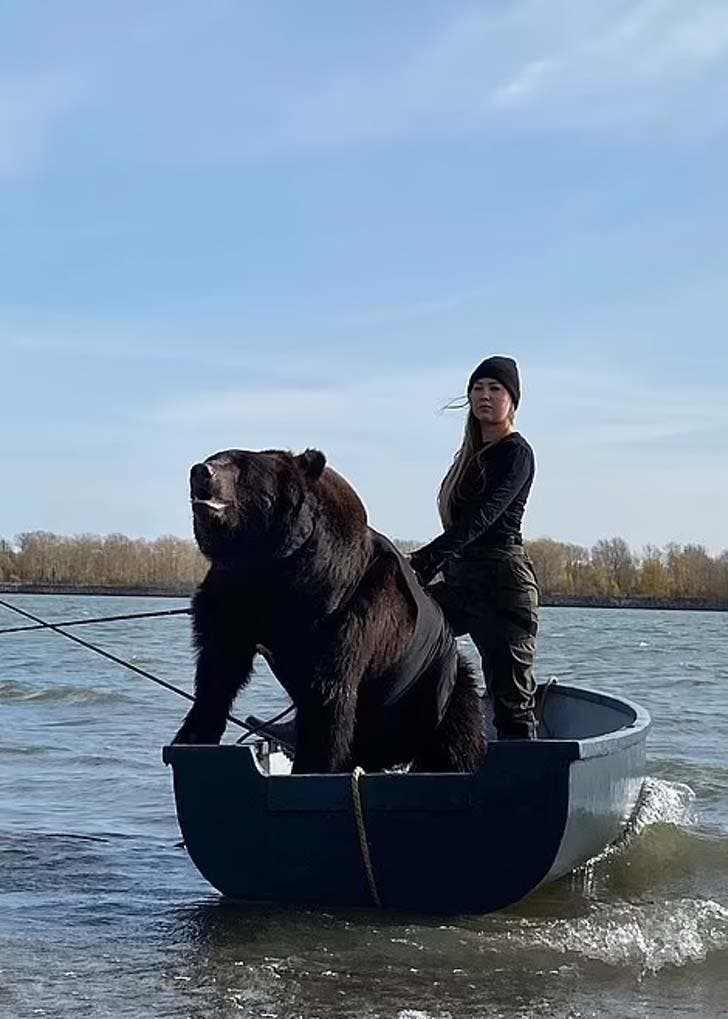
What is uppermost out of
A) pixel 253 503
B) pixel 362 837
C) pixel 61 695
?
pixel 253 503

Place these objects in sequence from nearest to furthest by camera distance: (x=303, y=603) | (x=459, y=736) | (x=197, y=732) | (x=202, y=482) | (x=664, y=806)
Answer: (x=202, y=482) < (x=303, y=603) < (x=197, y=732) < (x=459, y=736) < (x=664, y=806)

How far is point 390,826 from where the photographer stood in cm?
464

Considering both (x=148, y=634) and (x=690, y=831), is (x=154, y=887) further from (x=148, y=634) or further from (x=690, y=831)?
(x=148, y=634)

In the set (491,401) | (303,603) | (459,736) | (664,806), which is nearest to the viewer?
(303,603)

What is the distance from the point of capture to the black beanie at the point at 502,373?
5.66m

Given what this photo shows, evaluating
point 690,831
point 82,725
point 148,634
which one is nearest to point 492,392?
point 690,831

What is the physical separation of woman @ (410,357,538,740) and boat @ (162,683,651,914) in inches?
34.1

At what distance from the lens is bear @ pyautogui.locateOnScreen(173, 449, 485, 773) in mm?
4504

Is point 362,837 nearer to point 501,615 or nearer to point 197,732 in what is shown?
point 197,732

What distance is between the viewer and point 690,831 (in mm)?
7320

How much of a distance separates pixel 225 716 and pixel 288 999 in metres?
1.06

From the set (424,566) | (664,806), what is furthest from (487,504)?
(664,806)

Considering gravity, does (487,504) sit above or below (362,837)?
above

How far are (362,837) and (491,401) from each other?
1.86 m
